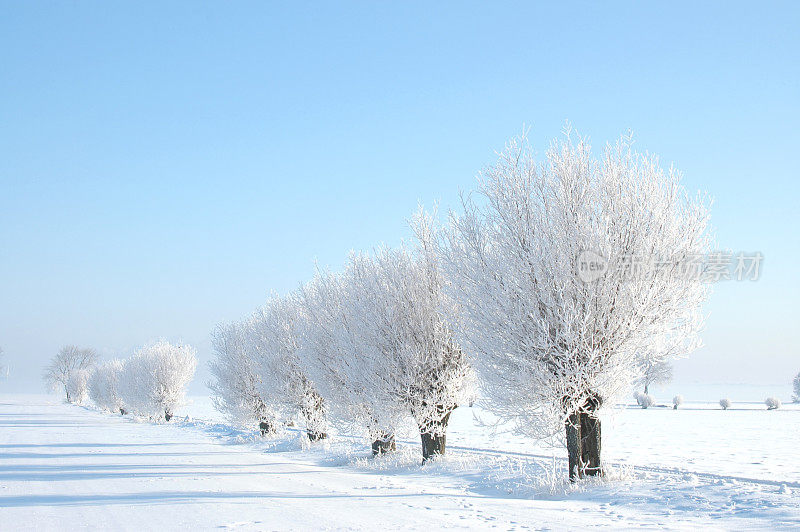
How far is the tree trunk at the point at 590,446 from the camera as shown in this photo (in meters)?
12.5

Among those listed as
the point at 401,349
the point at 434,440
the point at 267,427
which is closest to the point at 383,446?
the point at 434,440

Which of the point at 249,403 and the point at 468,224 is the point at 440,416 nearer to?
the point at 468,224

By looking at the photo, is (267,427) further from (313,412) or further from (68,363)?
(68,363)

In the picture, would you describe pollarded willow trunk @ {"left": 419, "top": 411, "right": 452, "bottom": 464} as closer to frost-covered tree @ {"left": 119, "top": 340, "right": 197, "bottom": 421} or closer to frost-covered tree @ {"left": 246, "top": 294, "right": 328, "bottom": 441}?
frost-covered tree @ {"left": 246, "top": 294, "right": 328, "bottom": 441}

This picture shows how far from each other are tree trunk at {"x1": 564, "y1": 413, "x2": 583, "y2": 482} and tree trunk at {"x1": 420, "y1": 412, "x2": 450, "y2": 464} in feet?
19.8

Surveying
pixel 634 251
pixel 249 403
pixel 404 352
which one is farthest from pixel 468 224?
pixel 249 403

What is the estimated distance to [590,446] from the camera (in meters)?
12.6

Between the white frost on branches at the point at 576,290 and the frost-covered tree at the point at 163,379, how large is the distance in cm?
4200

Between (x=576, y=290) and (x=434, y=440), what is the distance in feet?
28.0

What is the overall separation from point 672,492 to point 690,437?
66.4 feet

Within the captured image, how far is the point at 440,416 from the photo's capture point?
17.9 m

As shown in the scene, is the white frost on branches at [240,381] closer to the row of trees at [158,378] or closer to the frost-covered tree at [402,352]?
the frost-covered tree at [402,352]

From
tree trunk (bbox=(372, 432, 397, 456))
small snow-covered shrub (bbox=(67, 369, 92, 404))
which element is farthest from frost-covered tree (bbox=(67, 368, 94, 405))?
tree trunk (bbox=(372, 432, 397, 456))

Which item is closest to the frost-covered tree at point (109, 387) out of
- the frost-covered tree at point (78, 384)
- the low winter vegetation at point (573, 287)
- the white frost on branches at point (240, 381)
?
the frost-covered tree at point (78, 384)
